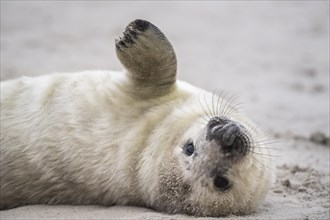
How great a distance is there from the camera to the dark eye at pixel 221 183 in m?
3.39

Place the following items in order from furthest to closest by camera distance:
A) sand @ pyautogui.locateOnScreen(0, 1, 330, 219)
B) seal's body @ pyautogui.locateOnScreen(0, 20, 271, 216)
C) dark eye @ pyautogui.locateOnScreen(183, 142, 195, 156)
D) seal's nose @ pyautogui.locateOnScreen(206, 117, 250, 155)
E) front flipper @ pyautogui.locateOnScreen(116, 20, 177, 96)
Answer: sand @ pyautogui.locateOnScreen(0, 1, 330, 219) < front flipper @ pyautogui.locateOnScreen(116, 20, 177, 96) < dark eye @ pyautogui.locateOnScreen(183, 142, 195, 156) < seal's body @ pyautogui.locateOnScreen(0, 20, 271, 216) < seal's nose @ pyautogui.locateOnScreen(206, 117, 250, 155)

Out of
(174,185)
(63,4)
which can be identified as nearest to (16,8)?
(63,4)

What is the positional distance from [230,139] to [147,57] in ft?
3.33

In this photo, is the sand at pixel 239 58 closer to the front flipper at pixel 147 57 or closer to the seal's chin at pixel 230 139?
the seal's chin at pixel 230 139

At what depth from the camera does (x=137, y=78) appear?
13.4ft

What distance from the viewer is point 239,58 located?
8508mm

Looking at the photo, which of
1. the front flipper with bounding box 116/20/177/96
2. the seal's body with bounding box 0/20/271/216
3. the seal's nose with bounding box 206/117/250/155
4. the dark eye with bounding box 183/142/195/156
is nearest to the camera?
the seal's nose with bounding box 206/117/250/155

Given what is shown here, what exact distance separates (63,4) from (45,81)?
6.32 meters

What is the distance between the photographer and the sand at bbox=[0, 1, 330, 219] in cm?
423

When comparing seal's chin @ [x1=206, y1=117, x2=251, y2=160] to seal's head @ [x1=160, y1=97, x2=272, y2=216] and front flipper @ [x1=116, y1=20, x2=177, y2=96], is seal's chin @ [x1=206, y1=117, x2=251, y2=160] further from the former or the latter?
front flipper @ [x1=116, y1=20, x2=177, y2=96]

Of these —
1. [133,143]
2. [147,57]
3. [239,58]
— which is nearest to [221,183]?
[133,143]

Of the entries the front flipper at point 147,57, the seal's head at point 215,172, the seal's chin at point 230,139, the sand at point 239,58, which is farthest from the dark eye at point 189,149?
the front flipper at point 147,57

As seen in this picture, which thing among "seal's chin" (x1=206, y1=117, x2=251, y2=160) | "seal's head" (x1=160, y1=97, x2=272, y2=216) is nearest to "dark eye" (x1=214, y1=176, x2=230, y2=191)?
"seal's head" (x1=160, y1=97, x2=272, y2=216)

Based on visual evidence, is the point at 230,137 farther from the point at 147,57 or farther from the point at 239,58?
the point at 239,58
